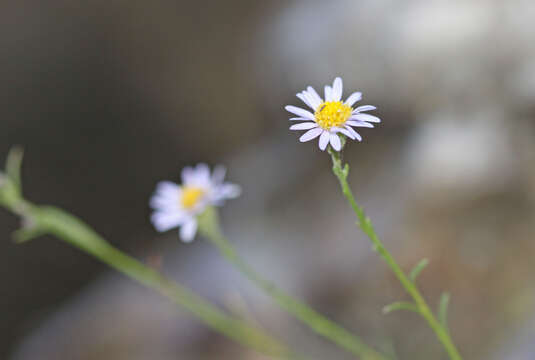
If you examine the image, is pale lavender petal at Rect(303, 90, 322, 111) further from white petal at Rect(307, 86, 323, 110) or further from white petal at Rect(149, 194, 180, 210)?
white petal at Rect(149, 194, 180, 210)

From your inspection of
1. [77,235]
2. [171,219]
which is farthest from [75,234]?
[171,219]

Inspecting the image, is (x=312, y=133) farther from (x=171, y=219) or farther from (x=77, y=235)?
(x=77, y=235)

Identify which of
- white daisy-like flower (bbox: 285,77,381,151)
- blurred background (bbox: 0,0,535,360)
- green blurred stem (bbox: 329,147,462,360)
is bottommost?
green blurred stem (bbox: 329,147,462,360)

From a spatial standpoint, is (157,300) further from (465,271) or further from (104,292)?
(465,271)

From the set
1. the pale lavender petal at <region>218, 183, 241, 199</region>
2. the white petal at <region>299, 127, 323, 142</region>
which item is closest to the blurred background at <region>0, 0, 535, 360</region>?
the pale lavender petal at <region>218, 183, 241, 199</region>

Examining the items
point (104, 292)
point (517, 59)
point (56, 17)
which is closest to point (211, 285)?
point (104, 292)

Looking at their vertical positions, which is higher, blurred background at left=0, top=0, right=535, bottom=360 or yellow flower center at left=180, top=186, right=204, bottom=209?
blurred background at left=0, top=0, right=535, bottom=360

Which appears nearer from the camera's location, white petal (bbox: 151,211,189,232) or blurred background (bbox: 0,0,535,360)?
white petal (bbox: 151,211,189,232)
